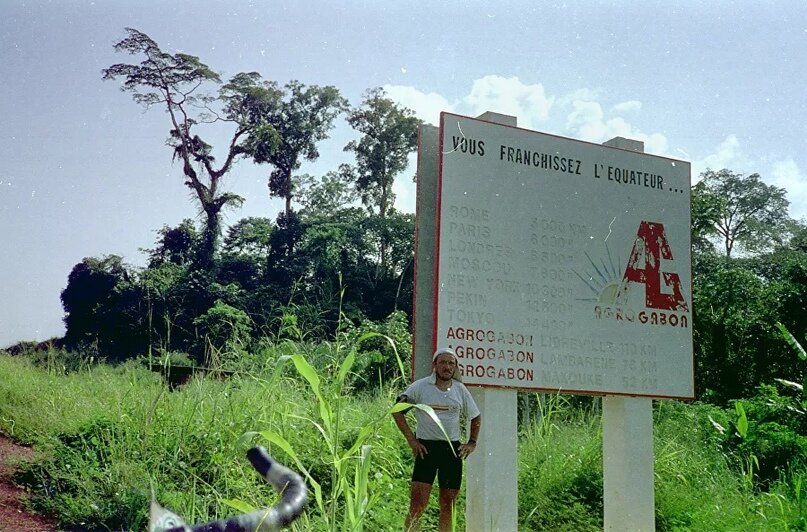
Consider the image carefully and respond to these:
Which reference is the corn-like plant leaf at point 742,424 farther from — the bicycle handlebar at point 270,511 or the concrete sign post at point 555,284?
the bicycle handlebar at point 270,511

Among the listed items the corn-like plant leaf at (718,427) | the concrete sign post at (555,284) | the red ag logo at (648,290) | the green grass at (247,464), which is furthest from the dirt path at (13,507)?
the corn-like plant leaf at (718,427)

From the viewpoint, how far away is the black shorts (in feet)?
17.5

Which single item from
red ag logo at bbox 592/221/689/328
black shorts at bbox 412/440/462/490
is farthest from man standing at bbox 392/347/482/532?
red ag logo at bbox 592/221/689/328

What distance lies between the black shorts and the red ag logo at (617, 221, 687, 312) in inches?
99.7

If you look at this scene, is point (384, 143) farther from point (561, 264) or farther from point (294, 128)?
point (561, 264)

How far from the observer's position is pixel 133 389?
7.64m

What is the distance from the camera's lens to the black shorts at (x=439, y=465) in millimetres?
5320

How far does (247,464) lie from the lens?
20.8 ft

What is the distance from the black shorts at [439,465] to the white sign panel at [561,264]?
2.46 ft

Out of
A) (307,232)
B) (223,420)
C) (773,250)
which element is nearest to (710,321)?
(223,420)

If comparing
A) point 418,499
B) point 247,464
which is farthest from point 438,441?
point 247,464

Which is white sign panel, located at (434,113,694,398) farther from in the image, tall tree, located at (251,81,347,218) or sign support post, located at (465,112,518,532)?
tall tree, located at (251,81,347,218)

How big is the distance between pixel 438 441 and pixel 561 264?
6.63 feet

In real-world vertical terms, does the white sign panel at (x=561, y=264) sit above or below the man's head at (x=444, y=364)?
above
